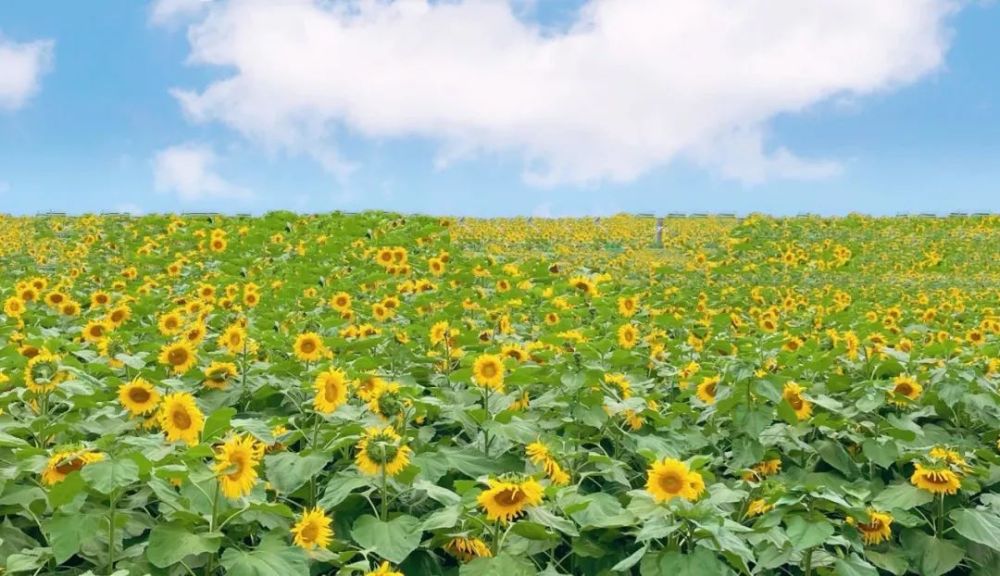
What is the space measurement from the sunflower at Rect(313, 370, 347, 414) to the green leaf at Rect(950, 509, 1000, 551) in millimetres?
2790

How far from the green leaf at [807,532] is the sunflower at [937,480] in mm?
931

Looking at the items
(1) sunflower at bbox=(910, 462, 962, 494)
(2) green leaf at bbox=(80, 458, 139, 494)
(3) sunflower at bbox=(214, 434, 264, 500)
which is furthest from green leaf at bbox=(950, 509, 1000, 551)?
(2) green leaf at bbox=(80, 458, 139, 494)

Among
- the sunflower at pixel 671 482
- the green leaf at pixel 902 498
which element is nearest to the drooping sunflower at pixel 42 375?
the sunflower at pixel 671 482

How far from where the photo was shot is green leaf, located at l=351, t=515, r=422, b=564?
3441 millimetres

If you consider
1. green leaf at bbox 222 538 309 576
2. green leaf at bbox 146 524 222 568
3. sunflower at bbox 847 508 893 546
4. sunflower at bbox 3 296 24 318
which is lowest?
sunflower at bbox 847 508 893 546

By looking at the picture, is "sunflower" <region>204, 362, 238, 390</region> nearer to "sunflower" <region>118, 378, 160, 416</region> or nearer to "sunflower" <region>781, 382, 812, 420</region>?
"sunflower" <region>118, 378, 160, 416</region>

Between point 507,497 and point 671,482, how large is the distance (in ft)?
2.03

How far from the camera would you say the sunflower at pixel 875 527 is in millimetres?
4146

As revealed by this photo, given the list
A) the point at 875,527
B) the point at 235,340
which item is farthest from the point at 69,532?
the point at 875,527

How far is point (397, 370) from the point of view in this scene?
5.89 m

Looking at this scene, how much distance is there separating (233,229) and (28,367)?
1463 centimetres

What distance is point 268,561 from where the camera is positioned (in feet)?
10.4

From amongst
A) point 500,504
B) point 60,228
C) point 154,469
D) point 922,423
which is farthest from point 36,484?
point 60,228

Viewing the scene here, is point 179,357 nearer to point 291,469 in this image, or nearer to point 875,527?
point 291,469
